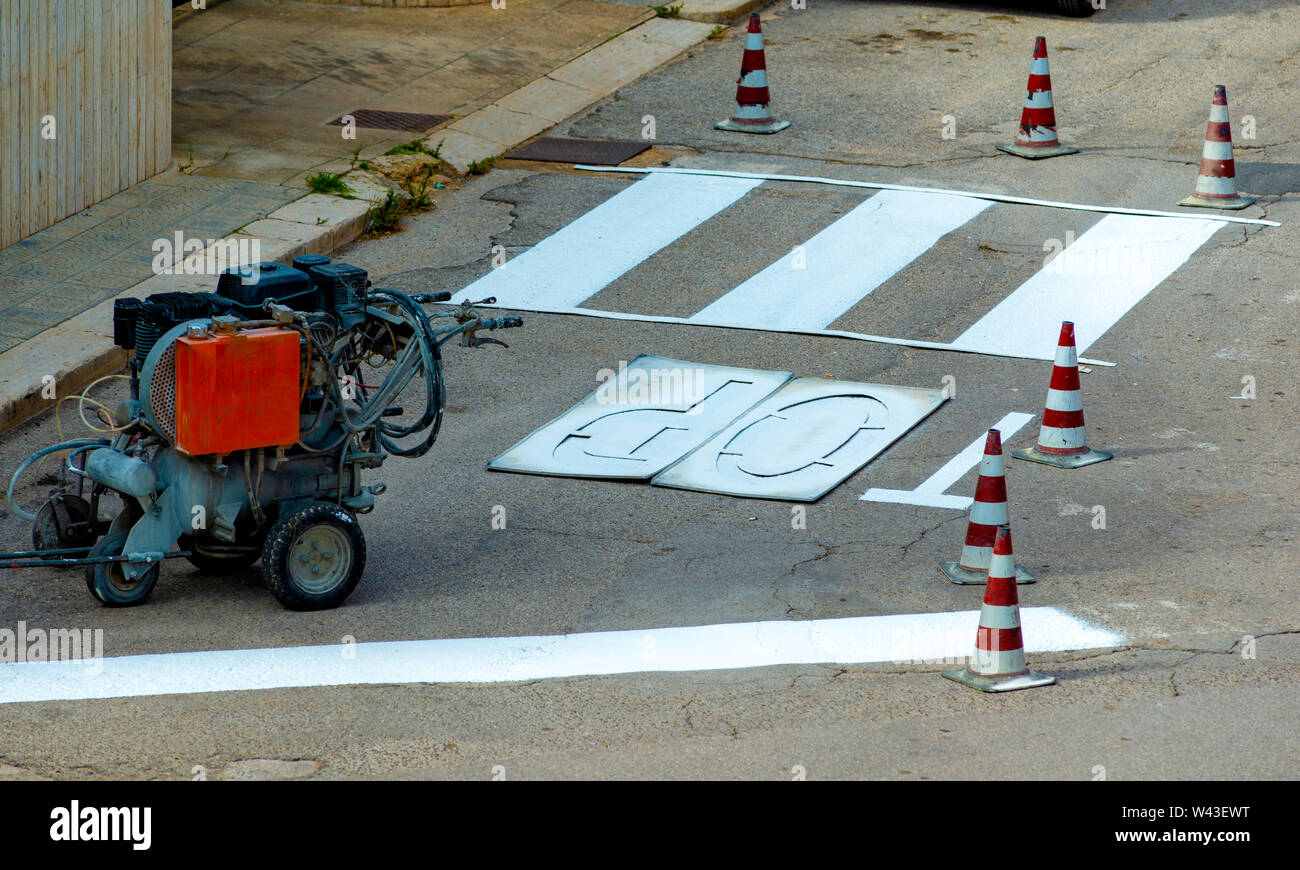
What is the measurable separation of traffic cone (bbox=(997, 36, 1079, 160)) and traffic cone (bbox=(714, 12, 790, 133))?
201 cm

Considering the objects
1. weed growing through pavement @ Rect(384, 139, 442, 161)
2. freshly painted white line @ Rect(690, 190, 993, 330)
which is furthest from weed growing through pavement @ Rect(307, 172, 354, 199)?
freshly painted white line @ Rect(690, 190, 993, 330)

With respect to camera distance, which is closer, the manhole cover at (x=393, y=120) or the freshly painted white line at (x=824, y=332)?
the freshly painted white line at (x=824, y=332)

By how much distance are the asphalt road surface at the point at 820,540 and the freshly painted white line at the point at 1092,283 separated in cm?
15

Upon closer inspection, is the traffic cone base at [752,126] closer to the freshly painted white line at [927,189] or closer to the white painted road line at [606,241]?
the freshly painted white line at [927,189]

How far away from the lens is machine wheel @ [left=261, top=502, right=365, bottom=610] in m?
6.72

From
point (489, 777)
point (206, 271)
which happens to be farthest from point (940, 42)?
point (489, 777)

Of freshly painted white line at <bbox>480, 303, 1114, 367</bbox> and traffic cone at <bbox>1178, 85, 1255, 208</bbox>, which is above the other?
traffic cone at <bbox>1178, 85, 1255, 208</bbox>

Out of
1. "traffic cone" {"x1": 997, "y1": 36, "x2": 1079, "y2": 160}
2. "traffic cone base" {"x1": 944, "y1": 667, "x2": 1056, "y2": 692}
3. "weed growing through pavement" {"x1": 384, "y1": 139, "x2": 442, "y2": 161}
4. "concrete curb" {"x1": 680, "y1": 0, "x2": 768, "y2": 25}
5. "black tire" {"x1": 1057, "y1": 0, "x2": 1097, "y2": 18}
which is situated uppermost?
"black tire" {"x1": 1057, "y1": 0, "x2": 1097, "y2": 18}

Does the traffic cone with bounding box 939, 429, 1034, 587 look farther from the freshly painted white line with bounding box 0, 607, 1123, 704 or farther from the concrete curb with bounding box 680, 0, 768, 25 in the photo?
the concrete curb with bounding box 680, 0, 768, 25

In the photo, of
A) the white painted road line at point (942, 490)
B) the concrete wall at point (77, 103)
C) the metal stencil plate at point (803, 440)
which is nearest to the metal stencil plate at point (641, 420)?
the metal stencil plate at point (803, 440)

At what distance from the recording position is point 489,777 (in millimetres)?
5512

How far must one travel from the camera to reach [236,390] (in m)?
6.45

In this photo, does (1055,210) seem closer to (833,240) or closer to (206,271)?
(833,240)

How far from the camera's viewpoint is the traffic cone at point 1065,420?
8.30 meters
